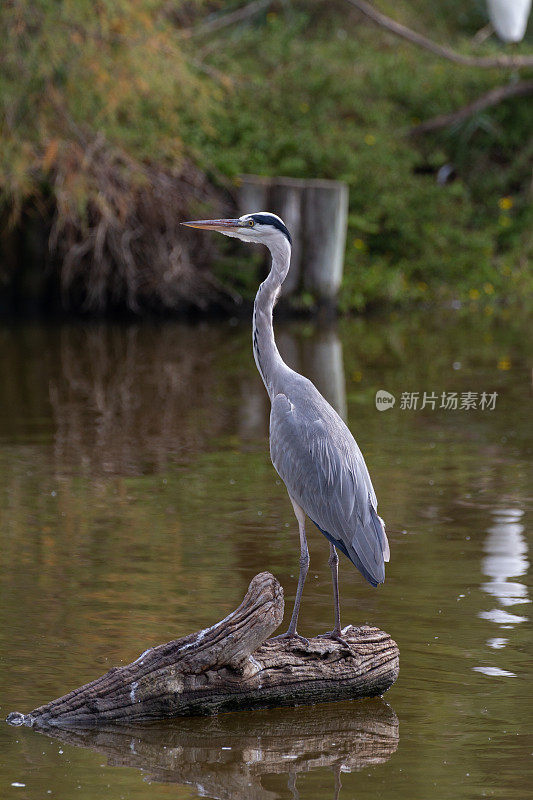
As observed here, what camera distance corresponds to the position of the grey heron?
4.80 meters

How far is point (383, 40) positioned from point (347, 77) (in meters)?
3.53

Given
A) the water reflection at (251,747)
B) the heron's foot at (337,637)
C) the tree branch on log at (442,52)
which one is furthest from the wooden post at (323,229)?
the water reflection at (251,747)

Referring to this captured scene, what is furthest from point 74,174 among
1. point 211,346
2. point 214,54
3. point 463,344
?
point 214,54

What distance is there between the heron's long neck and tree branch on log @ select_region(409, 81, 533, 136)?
15.6m

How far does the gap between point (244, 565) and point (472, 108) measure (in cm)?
1552

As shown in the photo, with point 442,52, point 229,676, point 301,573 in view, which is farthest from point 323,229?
point 229,676

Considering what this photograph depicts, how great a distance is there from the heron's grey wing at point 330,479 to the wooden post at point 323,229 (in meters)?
11.2

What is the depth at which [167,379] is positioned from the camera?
12.1 metres

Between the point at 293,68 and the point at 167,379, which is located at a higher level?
the point at 293,68

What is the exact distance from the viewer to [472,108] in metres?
20.6

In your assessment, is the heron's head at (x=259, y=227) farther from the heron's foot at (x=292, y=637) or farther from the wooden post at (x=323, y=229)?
the wooden post at (x=323, y=229)

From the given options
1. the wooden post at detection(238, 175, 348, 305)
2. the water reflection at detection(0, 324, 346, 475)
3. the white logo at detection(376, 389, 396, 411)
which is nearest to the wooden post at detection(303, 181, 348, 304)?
the wooden post at detection(238, 175, 348, 305)

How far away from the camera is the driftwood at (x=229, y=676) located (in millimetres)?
4367

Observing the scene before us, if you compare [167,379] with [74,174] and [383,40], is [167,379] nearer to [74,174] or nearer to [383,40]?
[74,174]
